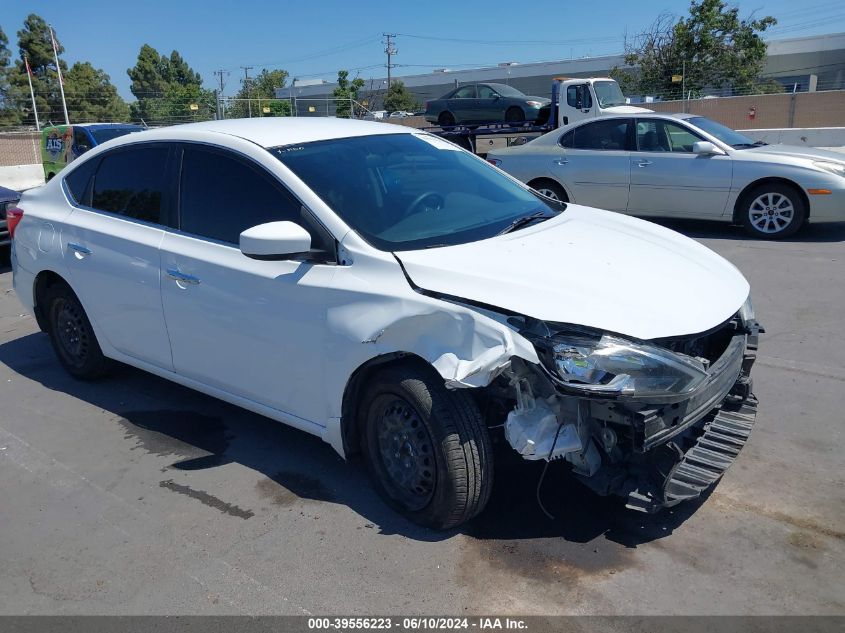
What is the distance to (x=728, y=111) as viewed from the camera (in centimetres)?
3366

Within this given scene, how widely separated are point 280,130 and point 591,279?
2.07 meters

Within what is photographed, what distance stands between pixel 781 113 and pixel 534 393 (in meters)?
34.8

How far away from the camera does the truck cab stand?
54.4 ft

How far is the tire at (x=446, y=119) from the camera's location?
21.3 m

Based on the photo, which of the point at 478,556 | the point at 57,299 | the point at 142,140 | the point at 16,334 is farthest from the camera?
the point at 16,334

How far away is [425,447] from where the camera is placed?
3262mm

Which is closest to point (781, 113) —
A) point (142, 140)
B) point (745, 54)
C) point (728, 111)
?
point (728, 111)

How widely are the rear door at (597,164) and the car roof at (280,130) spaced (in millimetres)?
5729

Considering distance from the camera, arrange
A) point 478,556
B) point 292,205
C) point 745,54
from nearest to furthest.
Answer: point 478,556
point 292,205
point 745,54

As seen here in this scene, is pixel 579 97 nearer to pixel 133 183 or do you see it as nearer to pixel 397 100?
pixel 133 183

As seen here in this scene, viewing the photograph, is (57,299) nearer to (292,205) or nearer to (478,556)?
(292,205)

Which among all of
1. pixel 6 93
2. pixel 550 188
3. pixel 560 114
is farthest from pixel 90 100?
pixel 550 188

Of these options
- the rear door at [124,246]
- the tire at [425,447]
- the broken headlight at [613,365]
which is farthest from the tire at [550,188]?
the broken headlight at [613,365]

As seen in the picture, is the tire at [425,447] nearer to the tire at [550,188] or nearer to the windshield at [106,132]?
the tire at [550,188]
